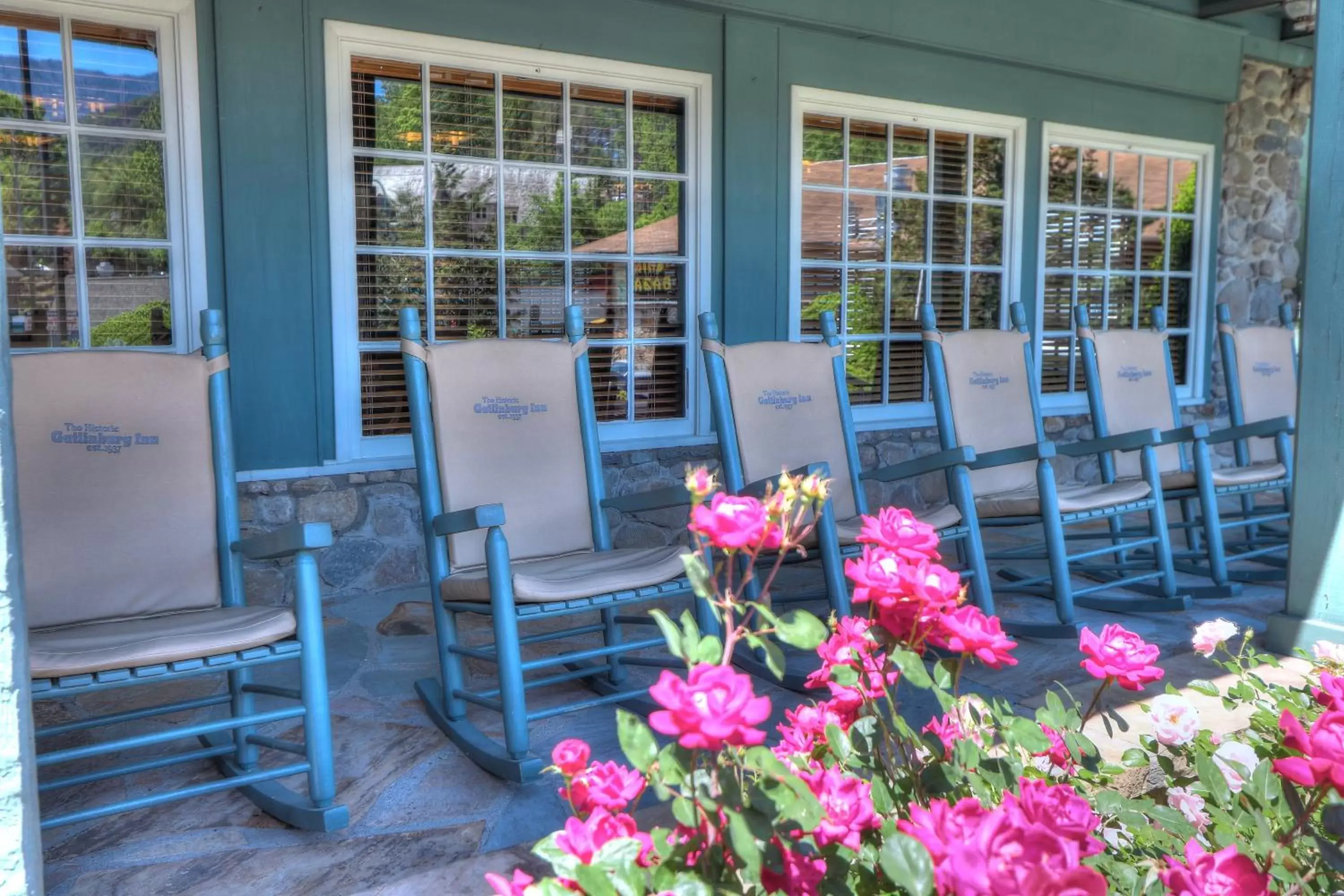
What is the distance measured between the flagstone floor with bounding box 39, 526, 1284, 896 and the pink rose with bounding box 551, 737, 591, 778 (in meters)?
0.93

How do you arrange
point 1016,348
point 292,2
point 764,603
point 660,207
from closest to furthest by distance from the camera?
1. point 764,603
2. point 292,2
3. point 1016,348
4. point 660,207

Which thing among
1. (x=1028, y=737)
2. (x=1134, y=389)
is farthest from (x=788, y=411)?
(x=1028, y=737)

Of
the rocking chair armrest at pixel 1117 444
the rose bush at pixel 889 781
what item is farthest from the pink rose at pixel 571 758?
the rocking chair armrest at pixel 1117 444

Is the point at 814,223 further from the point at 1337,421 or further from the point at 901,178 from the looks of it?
the point at 1337,421

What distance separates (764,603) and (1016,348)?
11.5 ft

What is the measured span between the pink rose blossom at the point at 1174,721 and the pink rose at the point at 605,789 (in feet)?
2.22

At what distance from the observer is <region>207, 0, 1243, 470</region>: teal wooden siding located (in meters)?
3.54

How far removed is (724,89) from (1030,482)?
6.58 feet

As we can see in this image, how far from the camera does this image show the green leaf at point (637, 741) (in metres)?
0.78

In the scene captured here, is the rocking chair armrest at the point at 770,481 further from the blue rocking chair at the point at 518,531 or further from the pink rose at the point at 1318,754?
the pink rose at the point at 1318,754

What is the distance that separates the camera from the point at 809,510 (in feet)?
3.38

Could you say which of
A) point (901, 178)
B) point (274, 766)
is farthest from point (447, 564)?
point (901, 178)

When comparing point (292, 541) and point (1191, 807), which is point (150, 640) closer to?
point (292, 541)

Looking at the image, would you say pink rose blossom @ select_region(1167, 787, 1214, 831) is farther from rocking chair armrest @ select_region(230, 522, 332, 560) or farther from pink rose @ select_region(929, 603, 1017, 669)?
rocking chair armrest @ select_region(230, 522, 332, 560)
